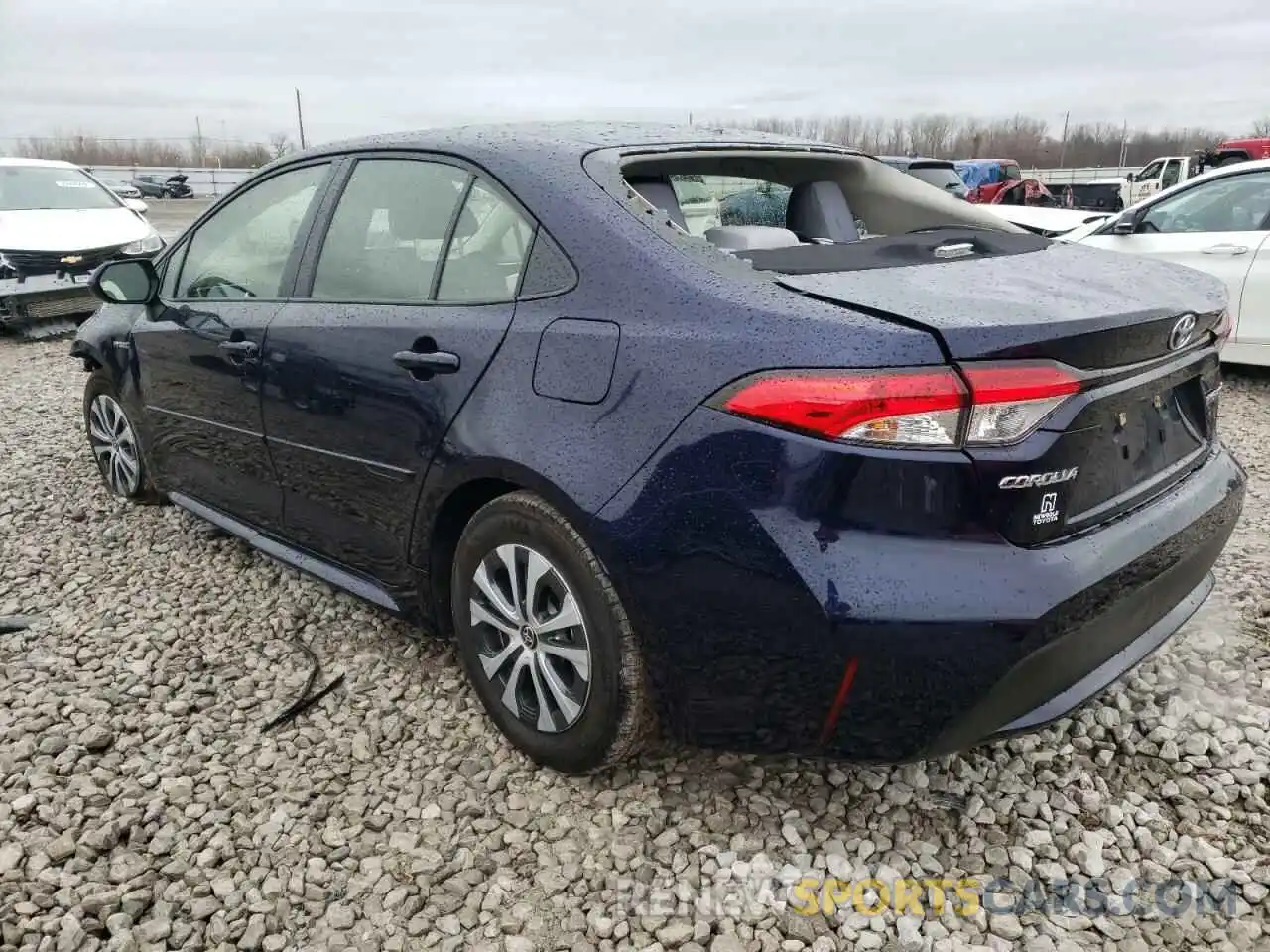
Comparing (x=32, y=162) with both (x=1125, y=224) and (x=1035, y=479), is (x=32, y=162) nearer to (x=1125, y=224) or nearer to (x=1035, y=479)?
(x=1125, y=224)

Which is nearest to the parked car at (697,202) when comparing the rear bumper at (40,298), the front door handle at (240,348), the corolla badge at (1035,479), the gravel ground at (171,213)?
the corolla badge at (1035,479)

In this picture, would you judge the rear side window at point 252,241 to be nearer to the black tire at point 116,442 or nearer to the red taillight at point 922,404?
the black tire at point 116,442

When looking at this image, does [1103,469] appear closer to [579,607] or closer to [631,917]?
[579,607]

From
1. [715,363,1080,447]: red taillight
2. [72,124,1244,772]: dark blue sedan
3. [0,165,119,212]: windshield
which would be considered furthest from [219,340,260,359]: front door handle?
[0,165,119,212]: windshield

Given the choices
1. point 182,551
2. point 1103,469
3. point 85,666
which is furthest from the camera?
point 182,551

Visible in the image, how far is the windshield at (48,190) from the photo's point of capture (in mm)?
9750

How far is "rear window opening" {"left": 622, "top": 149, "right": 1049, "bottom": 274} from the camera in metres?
2.38

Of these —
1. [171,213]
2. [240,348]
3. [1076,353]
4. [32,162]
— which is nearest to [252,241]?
[240,348]

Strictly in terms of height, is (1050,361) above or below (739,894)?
above

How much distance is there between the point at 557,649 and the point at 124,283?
100 inches

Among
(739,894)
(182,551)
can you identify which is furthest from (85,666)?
(739,894)

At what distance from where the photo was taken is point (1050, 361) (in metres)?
1.80

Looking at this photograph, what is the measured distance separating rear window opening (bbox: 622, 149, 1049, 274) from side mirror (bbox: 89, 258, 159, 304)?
227cm

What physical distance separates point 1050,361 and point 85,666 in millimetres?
2988
